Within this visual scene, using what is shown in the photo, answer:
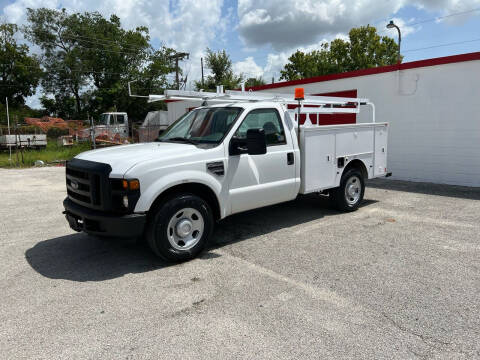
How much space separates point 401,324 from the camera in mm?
3145

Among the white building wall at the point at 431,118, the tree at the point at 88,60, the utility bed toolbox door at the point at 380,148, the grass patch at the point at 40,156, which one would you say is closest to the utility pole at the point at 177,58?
the tree at the point at 88,60

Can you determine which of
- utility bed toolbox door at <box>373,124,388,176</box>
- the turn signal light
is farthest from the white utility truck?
utility bed toolbox door at <box>373,124,388,176</box>

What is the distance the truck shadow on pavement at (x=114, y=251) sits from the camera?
441 cm

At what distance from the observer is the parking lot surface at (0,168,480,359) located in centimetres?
290

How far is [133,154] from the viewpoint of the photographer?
4.47 metres

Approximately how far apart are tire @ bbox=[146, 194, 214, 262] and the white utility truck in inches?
0.5

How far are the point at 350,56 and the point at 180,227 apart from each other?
37.9 m

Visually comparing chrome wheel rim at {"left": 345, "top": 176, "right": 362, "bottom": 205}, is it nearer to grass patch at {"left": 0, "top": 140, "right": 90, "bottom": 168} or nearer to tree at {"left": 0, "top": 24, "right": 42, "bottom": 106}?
grass patch at {"left": 0, "top": 140, "right": 90, "bottom": 168}

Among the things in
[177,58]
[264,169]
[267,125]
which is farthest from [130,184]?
[177,58]

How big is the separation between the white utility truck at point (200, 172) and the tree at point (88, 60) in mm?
34454

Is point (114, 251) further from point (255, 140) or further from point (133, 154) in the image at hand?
point (255, 140)

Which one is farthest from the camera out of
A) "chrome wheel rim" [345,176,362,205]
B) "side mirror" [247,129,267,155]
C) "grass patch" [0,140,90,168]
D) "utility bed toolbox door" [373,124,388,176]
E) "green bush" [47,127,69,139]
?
"green bush" [47,127,69,139]

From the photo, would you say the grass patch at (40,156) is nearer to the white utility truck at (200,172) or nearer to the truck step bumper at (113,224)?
the white utility truck at (200,172)

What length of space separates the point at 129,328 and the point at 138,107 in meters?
37.2
